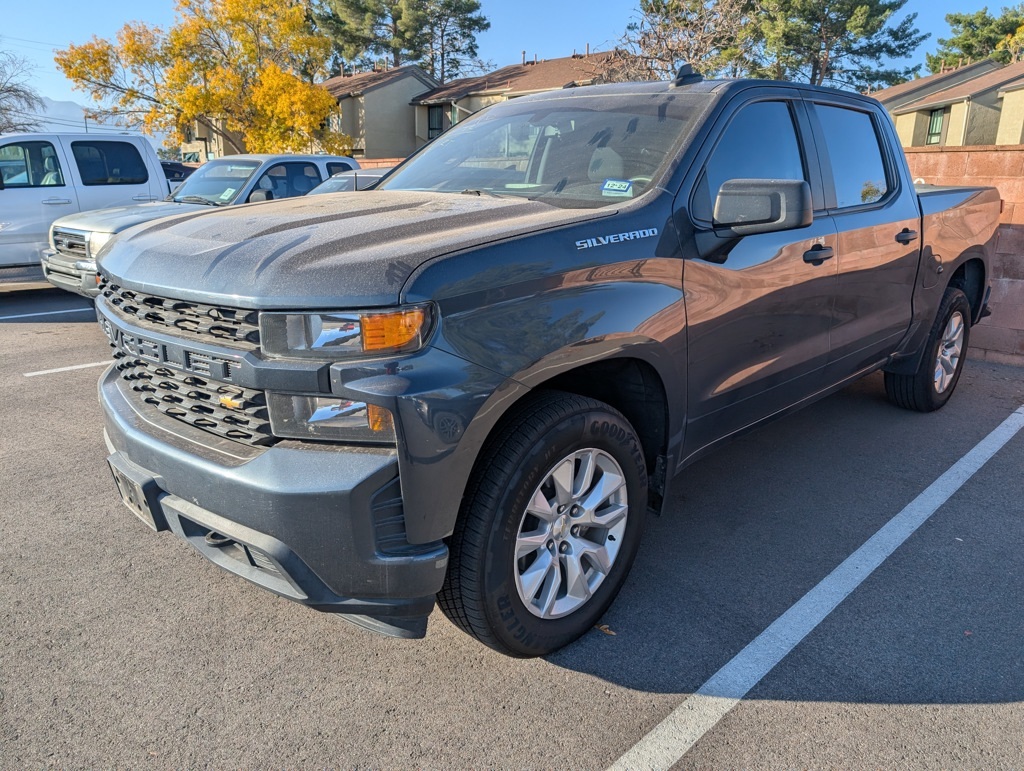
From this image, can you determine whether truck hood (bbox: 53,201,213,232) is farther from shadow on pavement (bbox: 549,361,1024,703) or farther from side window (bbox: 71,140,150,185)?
shadow on pavement (bbox: 549,361,1024,703)

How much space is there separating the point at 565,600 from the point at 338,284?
1354mm

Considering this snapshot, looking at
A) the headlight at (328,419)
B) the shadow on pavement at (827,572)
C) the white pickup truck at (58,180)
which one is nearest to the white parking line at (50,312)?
the white pickup truck at (58,180)

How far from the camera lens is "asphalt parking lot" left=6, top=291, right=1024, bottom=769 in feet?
7.70

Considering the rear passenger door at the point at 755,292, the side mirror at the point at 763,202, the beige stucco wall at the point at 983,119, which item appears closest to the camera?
the side mirror at the point at 763,202

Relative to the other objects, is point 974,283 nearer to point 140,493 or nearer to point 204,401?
point 204,401

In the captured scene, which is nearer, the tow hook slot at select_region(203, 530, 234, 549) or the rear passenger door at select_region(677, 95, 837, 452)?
the tow hook slot at select_region(203, 530, 234, 549)

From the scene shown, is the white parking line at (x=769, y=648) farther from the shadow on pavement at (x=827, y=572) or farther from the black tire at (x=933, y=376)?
the black tire at (x=933, y=376)

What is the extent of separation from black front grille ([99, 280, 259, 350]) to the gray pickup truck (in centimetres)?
1

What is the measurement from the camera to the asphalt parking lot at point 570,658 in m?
2.35

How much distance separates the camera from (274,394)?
2.19 metres

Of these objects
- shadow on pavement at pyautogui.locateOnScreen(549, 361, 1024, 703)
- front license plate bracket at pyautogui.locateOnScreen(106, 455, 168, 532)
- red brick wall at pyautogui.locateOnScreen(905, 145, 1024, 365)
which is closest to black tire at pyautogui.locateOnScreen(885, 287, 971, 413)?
shadow on pavement at pyautogui.locateOnScreen(549, 361, 1024, 703)

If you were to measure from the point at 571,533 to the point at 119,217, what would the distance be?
7.08 metres

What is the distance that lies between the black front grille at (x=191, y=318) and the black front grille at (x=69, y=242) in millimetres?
5855

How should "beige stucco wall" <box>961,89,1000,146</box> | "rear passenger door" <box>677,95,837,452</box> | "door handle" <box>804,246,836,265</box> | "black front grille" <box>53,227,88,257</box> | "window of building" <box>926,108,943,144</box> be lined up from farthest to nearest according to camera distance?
"window of building" <box>926,108,943,144</box> < "beige stucco wall" <box>961,89,1000,146</box> < "black front grille" <box>53,227,88,257</box> < "door handle" <box>804,246,836,265</box> < "rear passenger door" <box>677,95,837,452</box>
